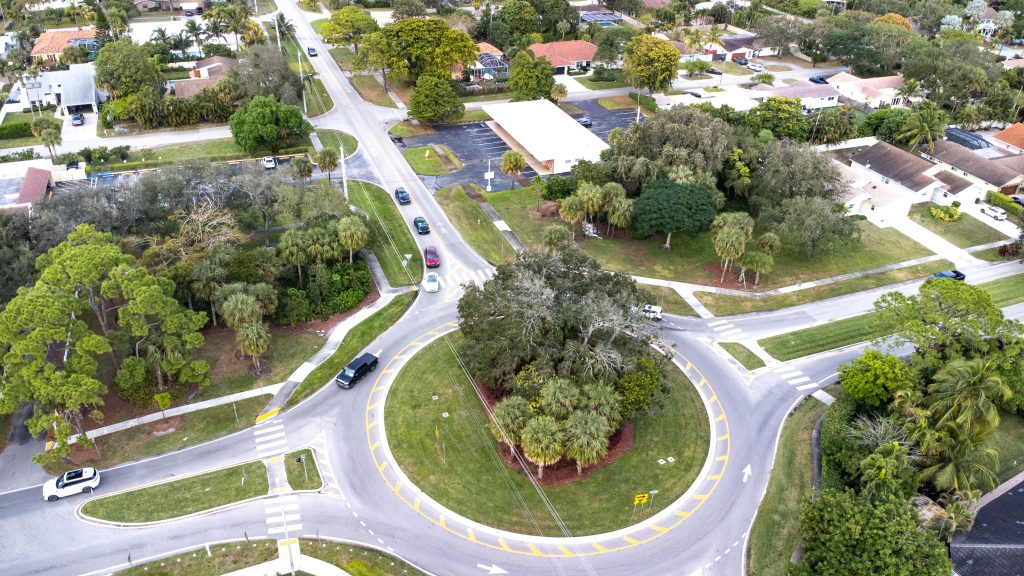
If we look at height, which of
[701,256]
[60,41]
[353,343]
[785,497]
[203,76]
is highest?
[60,41]

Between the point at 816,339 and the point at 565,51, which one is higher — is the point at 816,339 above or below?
below

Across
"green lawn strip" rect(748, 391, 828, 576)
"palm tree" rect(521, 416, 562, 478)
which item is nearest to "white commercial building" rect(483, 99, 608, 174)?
"green lawn strip" rect(748, 391, 828, 576)

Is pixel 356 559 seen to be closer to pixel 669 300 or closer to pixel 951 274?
pixel 669 300

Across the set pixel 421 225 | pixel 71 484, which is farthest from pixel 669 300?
pixel 71 484

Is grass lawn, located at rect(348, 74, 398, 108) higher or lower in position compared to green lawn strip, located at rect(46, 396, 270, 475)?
higher

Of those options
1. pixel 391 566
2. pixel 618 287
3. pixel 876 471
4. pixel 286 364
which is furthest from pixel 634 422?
pixel 286 364

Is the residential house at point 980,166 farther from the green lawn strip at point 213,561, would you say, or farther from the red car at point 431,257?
the green lawn strip at point 213,561

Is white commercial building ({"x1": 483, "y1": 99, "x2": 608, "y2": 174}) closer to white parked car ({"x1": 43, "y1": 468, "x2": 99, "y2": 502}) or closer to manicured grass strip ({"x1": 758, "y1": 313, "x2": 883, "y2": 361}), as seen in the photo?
manicured grass strip ({"x1": 758, "y1": 313, "x2": 883, "y2": 361})

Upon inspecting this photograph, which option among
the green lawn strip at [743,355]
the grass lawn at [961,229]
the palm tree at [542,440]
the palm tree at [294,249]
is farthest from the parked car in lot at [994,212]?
the palm tree at [294,249]
